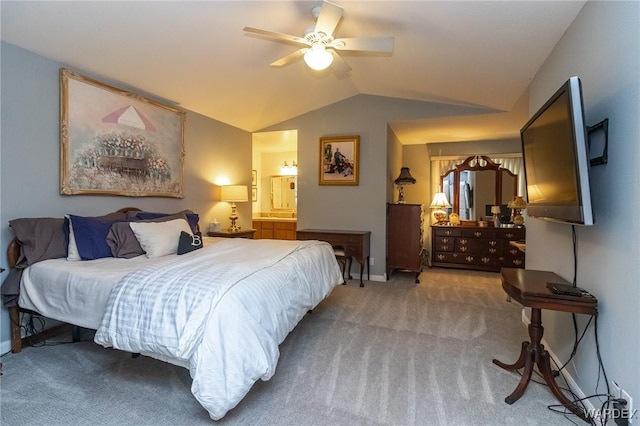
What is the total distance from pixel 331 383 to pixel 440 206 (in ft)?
14.8

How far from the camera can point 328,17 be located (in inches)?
82.6

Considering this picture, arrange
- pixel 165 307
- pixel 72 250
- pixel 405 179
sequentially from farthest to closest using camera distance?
pixel 405 179
pixel 72 250
pixel 165 307

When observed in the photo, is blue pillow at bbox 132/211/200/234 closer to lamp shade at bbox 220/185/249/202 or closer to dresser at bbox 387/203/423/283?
Answer: lamp shade at bbox 220/185/249/202

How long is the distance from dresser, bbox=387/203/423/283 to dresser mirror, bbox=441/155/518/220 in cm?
169

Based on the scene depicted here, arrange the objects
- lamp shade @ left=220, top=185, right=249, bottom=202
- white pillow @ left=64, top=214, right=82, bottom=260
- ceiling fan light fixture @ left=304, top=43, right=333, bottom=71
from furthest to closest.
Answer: lamp shade @ left=220, top=185, right=249, bottom=202 → white pillow @ left=64, top=214, right=82, bottom=260 → ceiling fan light fixture @ left=304, top=43, right=333, bottom=71

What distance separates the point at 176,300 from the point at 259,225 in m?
5.44

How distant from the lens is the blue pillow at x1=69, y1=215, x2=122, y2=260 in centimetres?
256

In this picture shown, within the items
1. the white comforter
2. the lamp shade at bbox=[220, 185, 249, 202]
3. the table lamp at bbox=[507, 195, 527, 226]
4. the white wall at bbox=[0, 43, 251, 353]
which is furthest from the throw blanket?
the table lamp at bbox=[507, 195, 527, 226]

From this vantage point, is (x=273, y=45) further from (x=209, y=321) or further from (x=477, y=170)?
(x=477, y=170)

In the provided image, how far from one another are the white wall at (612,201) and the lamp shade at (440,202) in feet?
12.2

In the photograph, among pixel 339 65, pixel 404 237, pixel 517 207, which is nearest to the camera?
pixel 339 65

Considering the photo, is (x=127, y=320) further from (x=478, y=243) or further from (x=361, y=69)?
(x=478, y=243)

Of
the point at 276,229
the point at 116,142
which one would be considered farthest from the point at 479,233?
the point at 116,142

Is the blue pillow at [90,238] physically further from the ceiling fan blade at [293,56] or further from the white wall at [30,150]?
the ceiling fan blade at [293,56]
